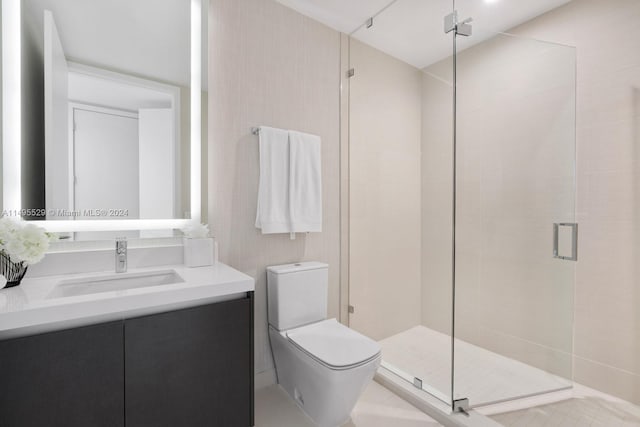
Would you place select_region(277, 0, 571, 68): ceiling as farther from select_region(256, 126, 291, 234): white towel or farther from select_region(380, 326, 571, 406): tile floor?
select_region(380, 326, 571, 406): tile floor

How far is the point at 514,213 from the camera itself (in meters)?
2.02

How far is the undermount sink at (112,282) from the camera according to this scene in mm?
1285

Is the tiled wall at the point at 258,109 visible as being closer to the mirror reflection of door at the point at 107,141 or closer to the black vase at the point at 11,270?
the mirror reflection of door at the point at 107,141

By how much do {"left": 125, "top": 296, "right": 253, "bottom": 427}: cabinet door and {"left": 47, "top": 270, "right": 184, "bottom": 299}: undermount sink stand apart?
0.25 metres

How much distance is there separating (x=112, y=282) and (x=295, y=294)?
3.00 feet

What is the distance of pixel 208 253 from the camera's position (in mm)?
1580

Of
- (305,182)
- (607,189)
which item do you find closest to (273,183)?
(305,182)

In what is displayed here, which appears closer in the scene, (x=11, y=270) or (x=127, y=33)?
(x=11, y=270)

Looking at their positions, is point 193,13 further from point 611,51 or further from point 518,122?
point 611,51

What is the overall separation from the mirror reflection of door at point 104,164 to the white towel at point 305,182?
830mm

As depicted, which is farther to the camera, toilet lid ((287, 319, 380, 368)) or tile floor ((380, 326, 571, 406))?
tile floor ((380, 326, 571, 406))

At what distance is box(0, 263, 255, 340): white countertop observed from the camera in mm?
910

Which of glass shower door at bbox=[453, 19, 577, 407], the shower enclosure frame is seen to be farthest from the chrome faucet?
glass shower door at bbox=[453, 19, 577, 407]

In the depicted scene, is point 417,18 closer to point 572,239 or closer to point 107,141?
point 572,239
